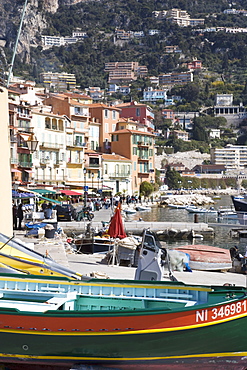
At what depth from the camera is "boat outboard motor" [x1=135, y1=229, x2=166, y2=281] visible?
12.6 m

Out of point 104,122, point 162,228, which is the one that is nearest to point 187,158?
point 104,122

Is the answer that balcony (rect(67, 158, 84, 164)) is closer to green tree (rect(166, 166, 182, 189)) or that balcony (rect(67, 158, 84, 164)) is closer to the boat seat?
the boat seat

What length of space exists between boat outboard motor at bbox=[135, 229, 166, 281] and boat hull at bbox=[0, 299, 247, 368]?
9.28ft

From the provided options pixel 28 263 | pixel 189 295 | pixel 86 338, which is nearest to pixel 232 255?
pixel 28 263

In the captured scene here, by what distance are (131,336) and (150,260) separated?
3010mm

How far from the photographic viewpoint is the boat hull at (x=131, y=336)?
975cm

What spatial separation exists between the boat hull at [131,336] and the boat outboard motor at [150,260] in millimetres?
2828

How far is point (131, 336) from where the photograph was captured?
980 cm

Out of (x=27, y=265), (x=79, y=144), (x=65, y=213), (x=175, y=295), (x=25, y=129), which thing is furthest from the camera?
(x=79, y=144)

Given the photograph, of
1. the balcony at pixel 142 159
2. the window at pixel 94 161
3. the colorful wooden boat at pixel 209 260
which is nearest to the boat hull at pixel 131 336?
the colorful wooden boat at pixel 209 260

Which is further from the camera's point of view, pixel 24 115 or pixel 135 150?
pixel 135 150

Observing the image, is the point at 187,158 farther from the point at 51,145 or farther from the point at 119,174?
the point at 51,145

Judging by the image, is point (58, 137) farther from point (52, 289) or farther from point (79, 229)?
point (52, 289)

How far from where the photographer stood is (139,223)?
130ft
